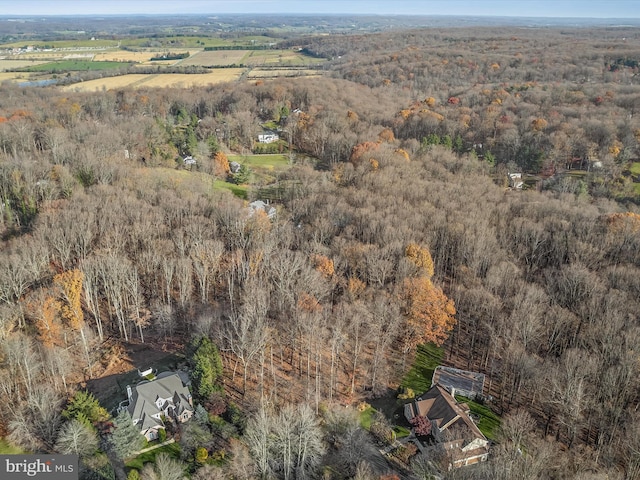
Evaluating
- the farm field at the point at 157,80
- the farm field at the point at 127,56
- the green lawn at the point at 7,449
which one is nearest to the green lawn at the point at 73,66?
the farm field at the point at 127,56

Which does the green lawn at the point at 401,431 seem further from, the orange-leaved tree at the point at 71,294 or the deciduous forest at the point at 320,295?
the orange-leaved tree at the point at 71,294

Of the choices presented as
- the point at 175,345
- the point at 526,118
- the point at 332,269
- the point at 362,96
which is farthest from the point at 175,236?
the point at 362,96

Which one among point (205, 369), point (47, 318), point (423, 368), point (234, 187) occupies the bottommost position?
point (423, 368)

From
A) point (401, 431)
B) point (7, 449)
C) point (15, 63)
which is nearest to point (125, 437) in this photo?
point (7, 449)

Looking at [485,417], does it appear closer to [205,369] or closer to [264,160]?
[205,369]

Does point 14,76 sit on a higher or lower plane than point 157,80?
higher

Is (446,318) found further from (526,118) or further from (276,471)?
(526,118)

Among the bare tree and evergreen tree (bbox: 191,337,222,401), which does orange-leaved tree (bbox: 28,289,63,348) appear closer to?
evergreen tree (bbox: 191,337,222,401)
